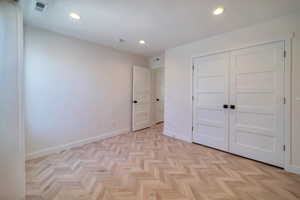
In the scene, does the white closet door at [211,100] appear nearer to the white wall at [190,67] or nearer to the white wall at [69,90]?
the white wall at [190,67]

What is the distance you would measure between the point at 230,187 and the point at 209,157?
0.86 m

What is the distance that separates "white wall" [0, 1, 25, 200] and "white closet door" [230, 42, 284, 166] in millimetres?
3228

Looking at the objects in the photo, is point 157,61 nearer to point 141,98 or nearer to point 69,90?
point 141,98

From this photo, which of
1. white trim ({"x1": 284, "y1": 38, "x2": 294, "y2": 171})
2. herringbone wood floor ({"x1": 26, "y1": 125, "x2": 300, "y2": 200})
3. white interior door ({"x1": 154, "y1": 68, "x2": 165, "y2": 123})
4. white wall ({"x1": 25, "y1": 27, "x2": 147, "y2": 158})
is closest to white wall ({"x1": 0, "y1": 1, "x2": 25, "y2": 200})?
herringbone wood floor ({"x1": 26, "y1": 125, "x2": 300, "y2": 200})

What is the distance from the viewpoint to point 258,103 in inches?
96.9

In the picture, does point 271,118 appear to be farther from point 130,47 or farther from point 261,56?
point 130,47

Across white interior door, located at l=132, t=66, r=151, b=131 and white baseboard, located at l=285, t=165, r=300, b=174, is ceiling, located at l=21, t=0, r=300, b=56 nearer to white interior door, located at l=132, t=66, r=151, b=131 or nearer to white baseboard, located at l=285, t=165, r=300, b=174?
white interior door, located at l=132, t=66, r=151, b=131

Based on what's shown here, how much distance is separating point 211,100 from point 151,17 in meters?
2.06

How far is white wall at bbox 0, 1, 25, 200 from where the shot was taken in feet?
4.27

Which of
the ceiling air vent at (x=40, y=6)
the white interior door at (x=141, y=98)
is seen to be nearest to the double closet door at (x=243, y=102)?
the white interior door at (x=141, y=98)

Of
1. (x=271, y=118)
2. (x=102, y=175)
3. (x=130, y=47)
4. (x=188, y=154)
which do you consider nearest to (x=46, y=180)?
(x=102, y=175)

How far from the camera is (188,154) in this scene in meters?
2.78

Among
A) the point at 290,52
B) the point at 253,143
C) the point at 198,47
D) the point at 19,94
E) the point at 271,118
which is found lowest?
the point at 253,143

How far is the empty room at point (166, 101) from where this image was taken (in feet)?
5.41
